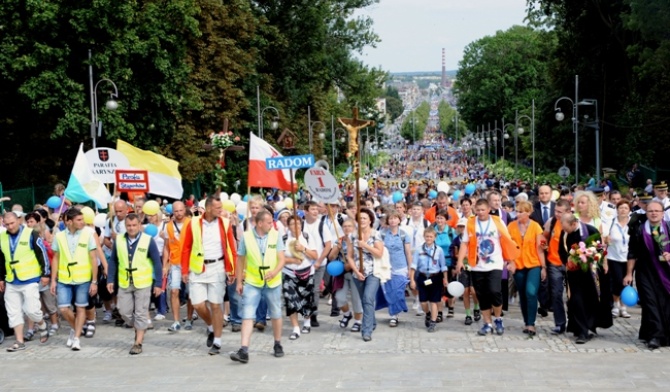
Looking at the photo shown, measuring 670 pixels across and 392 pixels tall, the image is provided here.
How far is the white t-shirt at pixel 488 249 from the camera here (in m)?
11.6

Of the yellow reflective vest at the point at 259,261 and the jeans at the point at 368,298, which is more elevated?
the yellow reflective vest at the point at 259,261

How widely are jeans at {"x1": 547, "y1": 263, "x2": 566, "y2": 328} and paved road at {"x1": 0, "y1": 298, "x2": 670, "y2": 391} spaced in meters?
0.24

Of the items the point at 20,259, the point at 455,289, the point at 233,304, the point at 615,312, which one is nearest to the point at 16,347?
the point at 20,259

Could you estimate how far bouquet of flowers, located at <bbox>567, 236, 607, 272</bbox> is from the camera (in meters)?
11.0

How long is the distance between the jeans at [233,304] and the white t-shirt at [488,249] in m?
3.14

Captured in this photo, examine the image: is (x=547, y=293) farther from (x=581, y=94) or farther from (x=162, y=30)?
(x=581, y=94)

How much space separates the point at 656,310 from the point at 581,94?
4139cm

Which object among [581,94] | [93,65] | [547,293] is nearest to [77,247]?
[547,293]

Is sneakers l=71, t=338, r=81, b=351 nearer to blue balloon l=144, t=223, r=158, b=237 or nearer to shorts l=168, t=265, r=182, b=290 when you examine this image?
shorts l=168, t=265, r=182, b=290

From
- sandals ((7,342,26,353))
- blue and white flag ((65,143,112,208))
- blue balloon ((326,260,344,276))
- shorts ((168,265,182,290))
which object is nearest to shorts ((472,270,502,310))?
blue balloon ((326,260,344,276))

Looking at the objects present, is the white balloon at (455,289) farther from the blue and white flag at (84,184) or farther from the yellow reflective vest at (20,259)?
the blue and white flag at (84,184)

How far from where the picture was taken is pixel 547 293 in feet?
42.5

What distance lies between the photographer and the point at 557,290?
11.8 m

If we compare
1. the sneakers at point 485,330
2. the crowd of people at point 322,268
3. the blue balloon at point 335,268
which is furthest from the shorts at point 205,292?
the sneakers at point 485,330
